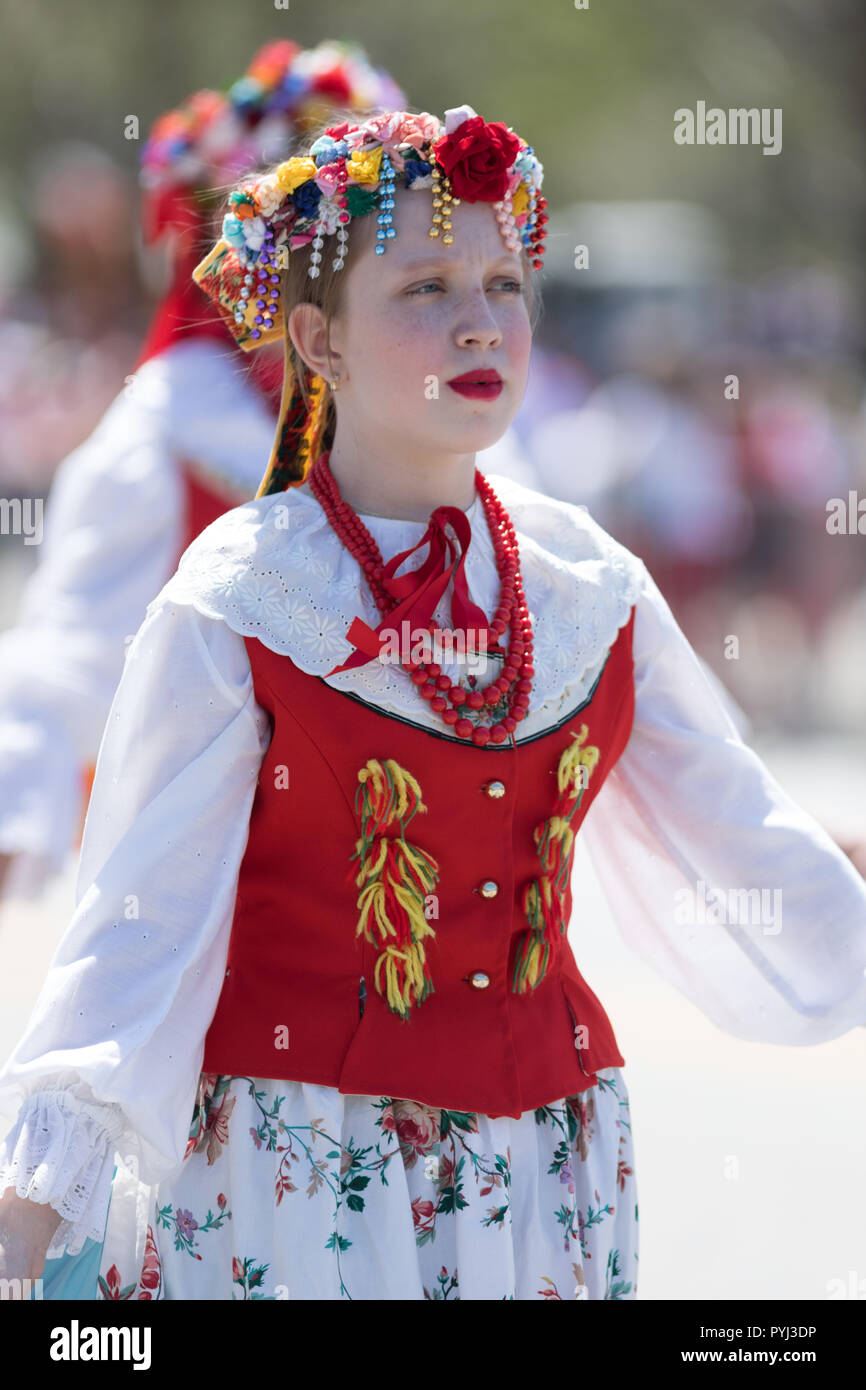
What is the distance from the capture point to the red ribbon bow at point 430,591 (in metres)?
2.09

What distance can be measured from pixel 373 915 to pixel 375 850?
74 mm

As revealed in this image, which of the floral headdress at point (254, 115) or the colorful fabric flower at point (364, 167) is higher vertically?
the floral headdress at point (254, 115)

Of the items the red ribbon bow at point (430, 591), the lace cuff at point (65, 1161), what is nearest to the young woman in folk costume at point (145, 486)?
the red ribbon bow at point (430, 591)

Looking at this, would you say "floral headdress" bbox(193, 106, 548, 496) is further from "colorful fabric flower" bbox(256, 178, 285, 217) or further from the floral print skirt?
the floral print skirt

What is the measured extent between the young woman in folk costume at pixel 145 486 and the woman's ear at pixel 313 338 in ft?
3.86

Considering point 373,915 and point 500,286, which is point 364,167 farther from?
point 373,915

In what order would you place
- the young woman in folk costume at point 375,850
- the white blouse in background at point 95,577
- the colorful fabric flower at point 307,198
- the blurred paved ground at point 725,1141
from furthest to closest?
the blurred paved ground at point 725,1141
the white blouse in background at point 95,577
the colorful fabric flower at point 307,198
the young woman in folk costume at point 375,850

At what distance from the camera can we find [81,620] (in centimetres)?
360

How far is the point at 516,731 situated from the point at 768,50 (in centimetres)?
1630

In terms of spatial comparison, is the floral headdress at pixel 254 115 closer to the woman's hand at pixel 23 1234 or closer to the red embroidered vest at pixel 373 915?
the red embroidered vest at pixel 373 915

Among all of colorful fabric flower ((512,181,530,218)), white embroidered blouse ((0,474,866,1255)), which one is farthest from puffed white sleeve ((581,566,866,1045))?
colorful fabric flower ((512,181,530,218))

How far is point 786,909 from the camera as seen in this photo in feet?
7.57

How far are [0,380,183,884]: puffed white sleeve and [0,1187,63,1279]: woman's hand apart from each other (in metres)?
1.67

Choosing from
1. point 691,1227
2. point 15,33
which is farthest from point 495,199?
point 15,33
